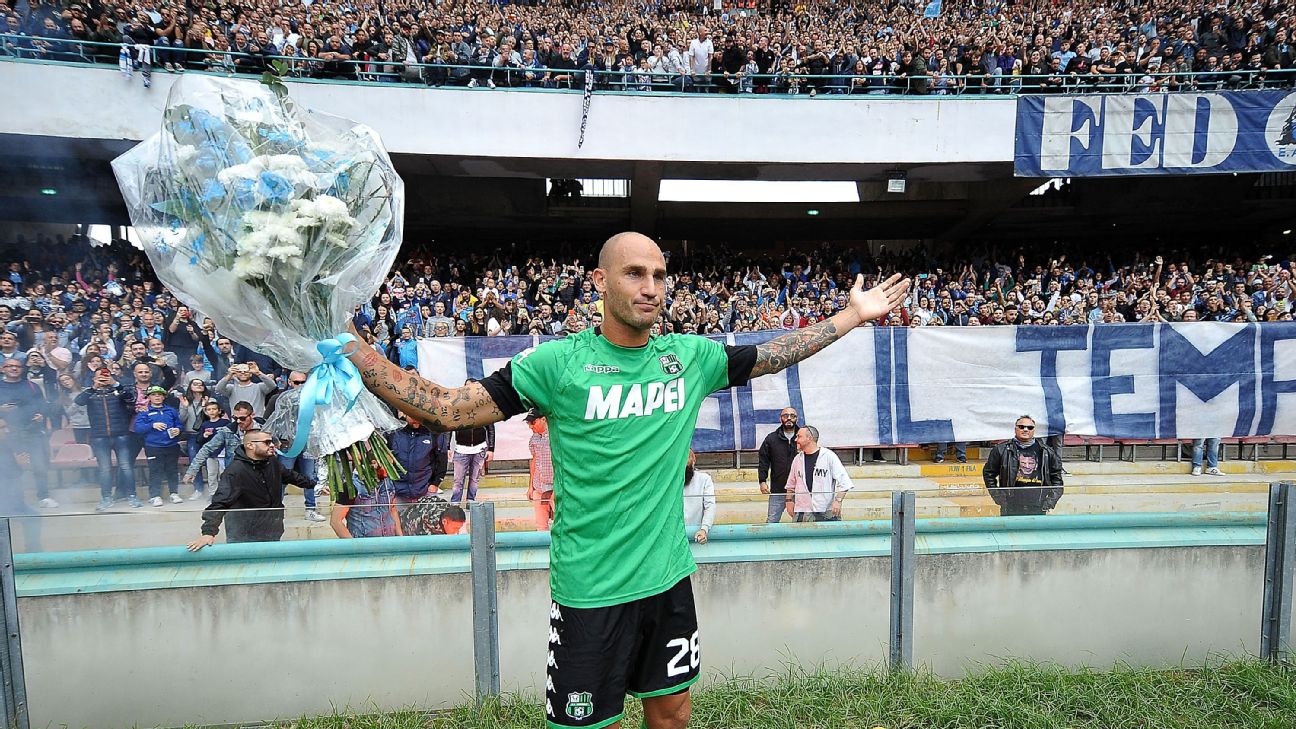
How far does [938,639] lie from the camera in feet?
12.7

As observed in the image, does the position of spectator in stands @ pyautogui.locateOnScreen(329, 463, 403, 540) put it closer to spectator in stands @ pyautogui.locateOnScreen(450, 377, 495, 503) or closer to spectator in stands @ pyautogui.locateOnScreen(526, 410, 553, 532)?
spectator in stands @ pyautogui.locateOnScreen(526, 410, 553, 532)

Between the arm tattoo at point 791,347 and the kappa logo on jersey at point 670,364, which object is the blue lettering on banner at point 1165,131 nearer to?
the arm tattoo at point 791,347

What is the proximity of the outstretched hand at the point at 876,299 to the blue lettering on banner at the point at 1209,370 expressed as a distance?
7620 mm

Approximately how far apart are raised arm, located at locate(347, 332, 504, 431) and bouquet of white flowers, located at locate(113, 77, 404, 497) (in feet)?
0.17

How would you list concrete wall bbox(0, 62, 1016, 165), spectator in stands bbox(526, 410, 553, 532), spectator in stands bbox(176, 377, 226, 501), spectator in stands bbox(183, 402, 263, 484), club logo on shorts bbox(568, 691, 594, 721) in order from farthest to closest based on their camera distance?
concrete wall bbox(0, 62, 1016, 165) < spectator in stands bbox(176, 377, 226, 501) < spectator in stands bbox(183, 402, 263, 484) < spectator in stands bbox(526, 410, 553, 532) < club logo on shorts bbox(568, 691, 594, 721)

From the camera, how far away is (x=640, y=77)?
47.0 feet

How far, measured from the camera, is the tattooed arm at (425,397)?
1.98 meters

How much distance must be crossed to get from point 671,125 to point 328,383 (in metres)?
13.1

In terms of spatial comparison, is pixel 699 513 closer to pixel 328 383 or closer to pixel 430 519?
pixel 430 519

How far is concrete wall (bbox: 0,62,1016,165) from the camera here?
13.3 meters

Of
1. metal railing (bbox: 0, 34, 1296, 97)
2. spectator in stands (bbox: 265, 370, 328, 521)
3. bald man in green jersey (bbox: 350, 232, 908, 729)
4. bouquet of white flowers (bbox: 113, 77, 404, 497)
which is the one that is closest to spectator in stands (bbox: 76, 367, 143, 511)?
spectator in stands (bbox: 265, 370, 328, 521)

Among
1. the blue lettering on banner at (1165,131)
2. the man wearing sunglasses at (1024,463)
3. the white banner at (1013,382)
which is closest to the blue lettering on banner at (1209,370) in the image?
the white banner at (1013,382)

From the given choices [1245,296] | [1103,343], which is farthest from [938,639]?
[1245,296]

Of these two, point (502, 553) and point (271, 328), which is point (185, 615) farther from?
point (271, 328)
